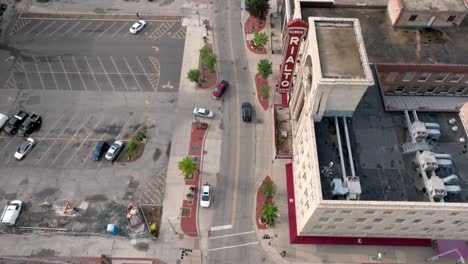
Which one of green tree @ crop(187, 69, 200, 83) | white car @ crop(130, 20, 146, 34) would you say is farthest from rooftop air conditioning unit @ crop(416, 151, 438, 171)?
white car @ crop(130, 20, 146, 34)

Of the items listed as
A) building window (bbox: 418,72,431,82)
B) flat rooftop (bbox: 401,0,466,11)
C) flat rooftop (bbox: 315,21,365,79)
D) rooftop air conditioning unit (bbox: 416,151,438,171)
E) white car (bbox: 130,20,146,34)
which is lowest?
rooftop air conditioning unit (bbox: 416,151,438,171)

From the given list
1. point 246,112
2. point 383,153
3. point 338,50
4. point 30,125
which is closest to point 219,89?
point 246,112

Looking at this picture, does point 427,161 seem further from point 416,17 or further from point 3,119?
point 3,119

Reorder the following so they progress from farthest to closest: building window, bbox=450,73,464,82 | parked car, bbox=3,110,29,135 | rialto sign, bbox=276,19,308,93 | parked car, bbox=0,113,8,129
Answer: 1. parked car, bbox=0,113,8,129
2. parked car, bbox=3,110,29,135
3. building window, bbox=450,73,464,82
4. rialto sign, bbox=276,19,308,93

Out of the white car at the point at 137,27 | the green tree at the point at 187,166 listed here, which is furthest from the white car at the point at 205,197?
the white car at the point at 137,27

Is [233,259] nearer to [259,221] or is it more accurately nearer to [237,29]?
[259,221]

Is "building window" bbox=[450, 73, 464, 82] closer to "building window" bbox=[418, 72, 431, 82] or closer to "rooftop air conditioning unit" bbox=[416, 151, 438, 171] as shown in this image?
"building window" bbox=[418, 72, 431, 82]

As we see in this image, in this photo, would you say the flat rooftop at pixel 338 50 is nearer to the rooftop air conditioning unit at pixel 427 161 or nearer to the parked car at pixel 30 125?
the rooftop air conditioning unit at pixel 427 161
